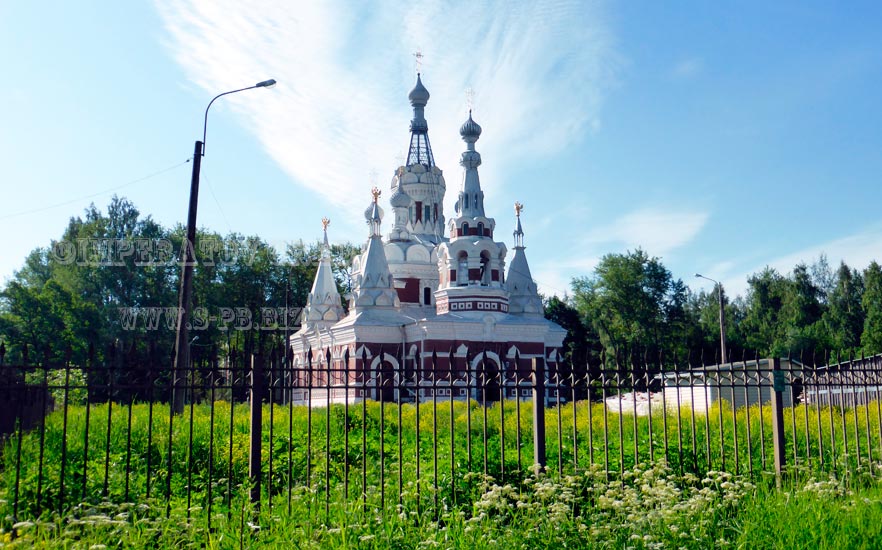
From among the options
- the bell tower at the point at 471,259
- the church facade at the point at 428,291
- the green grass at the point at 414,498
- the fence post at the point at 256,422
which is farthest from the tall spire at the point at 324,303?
the fence post at the point at 256,422

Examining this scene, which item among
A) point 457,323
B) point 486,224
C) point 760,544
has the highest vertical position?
point 486,224

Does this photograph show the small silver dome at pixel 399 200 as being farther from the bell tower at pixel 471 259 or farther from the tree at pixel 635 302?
the tree at pixel 635 302

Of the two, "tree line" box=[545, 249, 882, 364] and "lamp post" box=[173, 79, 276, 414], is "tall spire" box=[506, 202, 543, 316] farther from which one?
"lamp post" box=[173, 79, 276, 414]

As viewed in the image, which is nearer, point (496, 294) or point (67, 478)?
point (67, 478)

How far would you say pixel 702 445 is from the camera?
10211mm

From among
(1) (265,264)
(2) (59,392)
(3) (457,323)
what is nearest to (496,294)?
(3) (457,323)

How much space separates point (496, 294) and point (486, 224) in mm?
3387

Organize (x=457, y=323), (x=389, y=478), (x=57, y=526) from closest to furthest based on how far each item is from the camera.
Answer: (x=57, y=526) → (x=389, y=478) → (x=457, y=323)

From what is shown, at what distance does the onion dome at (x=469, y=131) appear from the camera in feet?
119

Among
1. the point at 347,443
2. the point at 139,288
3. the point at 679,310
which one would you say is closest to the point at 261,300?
the point at 139,288

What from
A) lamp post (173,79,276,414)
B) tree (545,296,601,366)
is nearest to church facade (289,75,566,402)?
lamp post (173,79,276,414)

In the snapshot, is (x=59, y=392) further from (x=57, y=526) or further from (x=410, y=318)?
(x=57, y=526)

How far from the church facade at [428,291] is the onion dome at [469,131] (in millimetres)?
46

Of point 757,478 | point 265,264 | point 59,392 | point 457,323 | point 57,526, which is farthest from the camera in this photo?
point 265,264
